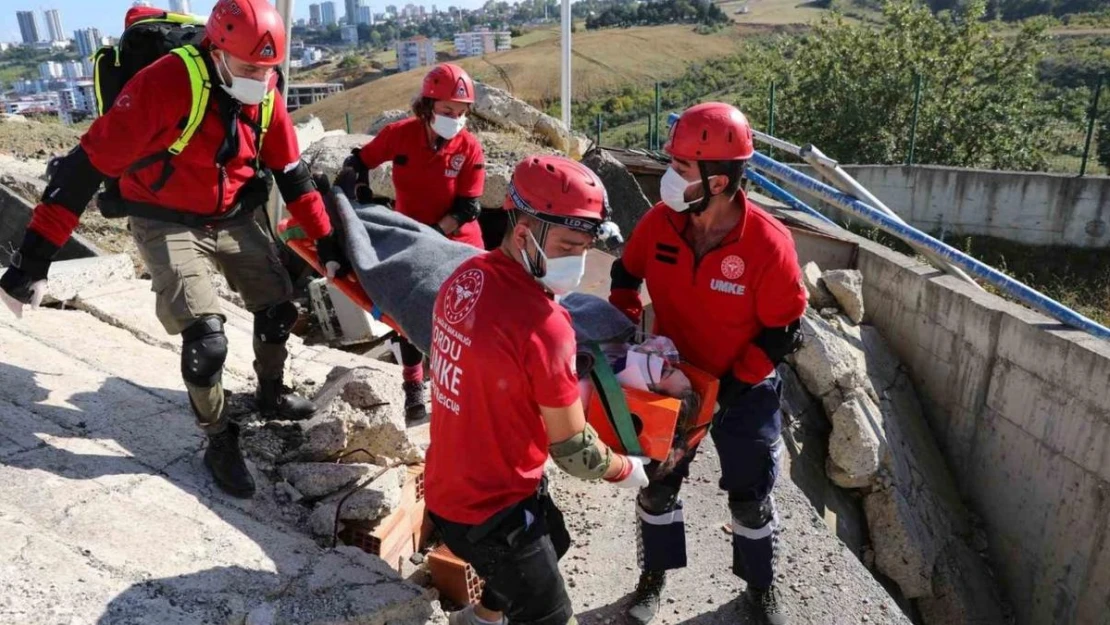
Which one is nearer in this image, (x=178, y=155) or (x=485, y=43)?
(x=178, y=155)

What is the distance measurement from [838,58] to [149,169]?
13649 millimetres

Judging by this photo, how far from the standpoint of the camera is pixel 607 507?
158 inches

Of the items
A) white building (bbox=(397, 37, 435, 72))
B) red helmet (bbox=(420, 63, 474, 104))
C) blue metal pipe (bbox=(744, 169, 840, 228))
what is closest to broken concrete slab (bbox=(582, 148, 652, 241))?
blue metal pipe (bbox=(744, 169, 840, 228))

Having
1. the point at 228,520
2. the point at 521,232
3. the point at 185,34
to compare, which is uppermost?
the point at 185,34

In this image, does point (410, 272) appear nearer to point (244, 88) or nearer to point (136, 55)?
point (244, 88)

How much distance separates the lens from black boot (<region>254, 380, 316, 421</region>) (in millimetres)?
3783

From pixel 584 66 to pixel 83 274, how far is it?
5005 cm

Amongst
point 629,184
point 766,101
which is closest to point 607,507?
point 629,184

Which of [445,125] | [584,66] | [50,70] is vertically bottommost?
[50,70]

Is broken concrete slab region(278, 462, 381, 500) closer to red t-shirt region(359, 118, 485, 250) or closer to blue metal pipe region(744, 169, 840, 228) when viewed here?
red t-shirt region(359, 118, 485, 250)

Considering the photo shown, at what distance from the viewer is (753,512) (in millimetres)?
3129

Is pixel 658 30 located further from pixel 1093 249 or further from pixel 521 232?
pixel 521 232

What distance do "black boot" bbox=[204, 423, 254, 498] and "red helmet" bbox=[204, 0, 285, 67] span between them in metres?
1.48

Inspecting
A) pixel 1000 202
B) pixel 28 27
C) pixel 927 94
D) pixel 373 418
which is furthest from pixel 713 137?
pixel 28 27
